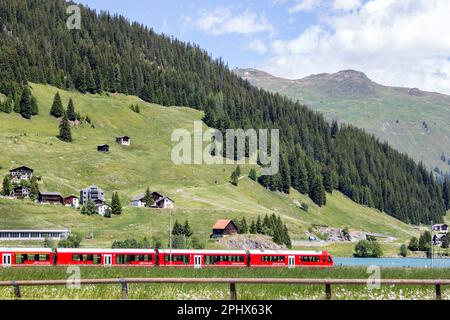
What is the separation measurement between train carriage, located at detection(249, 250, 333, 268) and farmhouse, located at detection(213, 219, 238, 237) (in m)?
82.3

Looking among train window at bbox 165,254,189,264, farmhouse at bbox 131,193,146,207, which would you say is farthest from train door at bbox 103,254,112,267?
farmhouse at bbox 131,193,146,207

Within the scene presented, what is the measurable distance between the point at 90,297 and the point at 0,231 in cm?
12523

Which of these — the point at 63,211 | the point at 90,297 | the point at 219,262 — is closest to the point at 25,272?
the point at 90,297

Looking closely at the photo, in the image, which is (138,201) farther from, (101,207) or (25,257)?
(25,257)

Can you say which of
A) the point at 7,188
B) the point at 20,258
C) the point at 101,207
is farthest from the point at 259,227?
the point at 20,258

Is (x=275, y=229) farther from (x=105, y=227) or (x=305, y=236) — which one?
(x=105, y=227)

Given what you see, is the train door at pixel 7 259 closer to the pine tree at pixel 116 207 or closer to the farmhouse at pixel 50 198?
the pine tree at pixel 116 207

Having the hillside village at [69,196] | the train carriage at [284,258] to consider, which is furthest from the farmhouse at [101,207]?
the train carriage at [284,258]

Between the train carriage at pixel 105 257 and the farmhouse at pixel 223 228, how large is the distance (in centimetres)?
9009

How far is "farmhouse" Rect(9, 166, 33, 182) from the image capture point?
183 m

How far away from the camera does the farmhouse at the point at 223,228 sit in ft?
551

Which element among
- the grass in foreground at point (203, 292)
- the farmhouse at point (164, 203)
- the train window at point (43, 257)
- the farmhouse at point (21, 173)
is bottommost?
the train window at point (43, 257)

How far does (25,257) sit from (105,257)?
26.7 feet

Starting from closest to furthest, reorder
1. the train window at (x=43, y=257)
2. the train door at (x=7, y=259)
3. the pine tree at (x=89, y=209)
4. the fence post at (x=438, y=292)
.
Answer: the fence post at (x=438, y=292) < the train door at (x=7, y=259) < the train window at (x=43, y=257) < the pine tree at (x=89, y=209)
